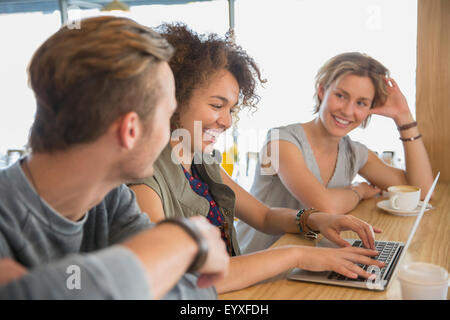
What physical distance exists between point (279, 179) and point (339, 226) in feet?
2.18

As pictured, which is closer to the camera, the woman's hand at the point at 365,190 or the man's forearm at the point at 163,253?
→ the man's forearm at the point at 163,253

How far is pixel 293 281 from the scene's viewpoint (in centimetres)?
102

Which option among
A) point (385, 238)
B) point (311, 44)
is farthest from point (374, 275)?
point (311, 44)

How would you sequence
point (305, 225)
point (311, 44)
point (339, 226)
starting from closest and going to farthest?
point (339, 226)
point (305, 225)
point (311, 44)

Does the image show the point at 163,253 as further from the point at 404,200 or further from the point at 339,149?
the point at 339,149

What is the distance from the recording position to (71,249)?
0.79m

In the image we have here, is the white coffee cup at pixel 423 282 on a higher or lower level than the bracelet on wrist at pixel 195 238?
lower

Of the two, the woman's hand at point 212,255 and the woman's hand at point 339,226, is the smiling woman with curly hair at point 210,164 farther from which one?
the woman's hand at point 212,255

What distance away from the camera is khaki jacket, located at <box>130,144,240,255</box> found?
3.97 feet

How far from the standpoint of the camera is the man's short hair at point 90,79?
2.18ft

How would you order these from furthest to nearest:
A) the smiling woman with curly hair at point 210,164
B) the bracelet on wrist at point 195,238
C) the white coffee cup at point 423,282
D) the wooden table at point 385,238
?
the smiling woman with curly hair at point 210,164
the wooden table at point 385,238
the white coffee cup at point 423,282
the bracelet on wrist at point 195,238

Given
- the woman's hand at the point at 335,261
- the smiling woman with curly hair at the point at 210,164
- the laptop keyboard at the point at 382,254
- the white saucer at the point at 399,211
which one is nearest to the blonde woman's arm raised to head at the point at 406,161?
the white saucer at the point at 399,211
